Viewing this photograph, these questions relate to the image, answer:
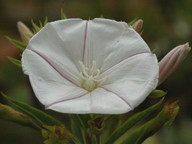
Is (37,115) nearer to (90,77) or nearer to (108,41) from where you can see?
(90,77)

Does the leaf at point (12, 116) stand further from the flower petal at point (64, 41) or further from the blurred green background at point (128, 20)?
the blurred green background at point (128, 20)

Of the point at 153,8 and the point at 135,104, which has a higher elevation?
the point at 135,104

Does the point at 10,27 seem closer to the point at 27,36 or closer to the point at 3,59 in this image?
the point at 3,59

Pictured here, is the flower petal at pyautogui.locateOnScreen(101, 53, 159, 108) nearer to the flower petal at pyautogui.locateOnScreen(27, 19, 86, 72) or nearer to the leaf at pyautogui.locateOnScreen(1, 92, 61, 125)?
the flower petal at pyautogui.locateOnScreen(27, 19, 86, 72)

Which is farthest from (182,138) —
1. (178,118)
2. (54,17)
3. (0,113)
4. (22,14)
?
(22,14)

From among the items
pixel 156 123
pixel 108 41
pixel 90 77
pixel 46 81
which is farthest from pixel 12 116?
pixel 156 123

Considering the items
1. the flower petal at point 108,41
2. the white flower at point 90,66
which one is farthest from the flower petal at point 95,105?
the flower petal at point 108,41

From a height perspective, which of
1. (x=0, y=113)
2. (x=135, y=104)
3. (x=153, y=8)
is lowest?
(x=153, y=8)
